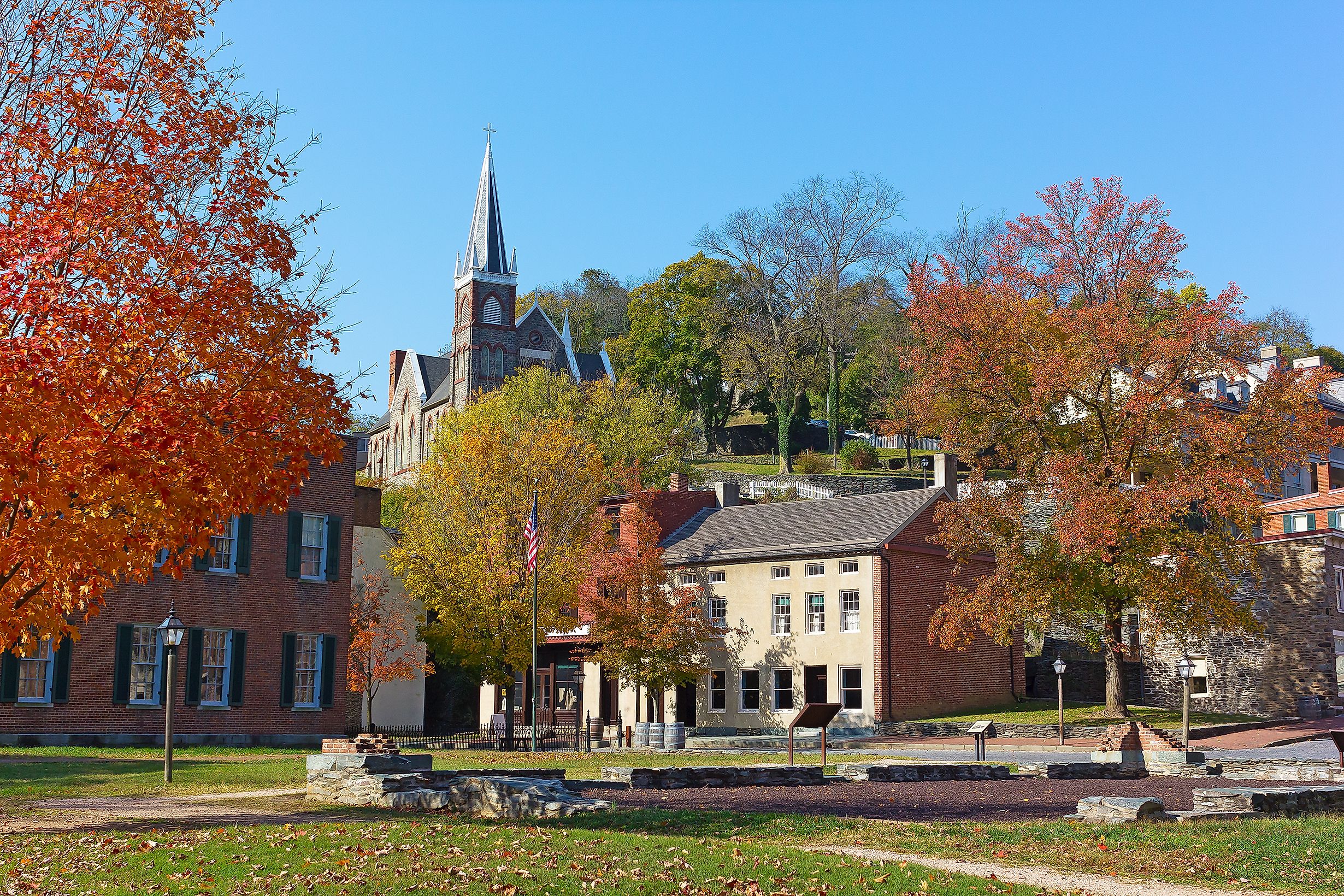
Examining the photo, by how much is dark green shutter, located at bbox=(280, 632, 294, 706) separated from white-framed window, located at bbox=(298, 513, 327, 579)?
172 cm

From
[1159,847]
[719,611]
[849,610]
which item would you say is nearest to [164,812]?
[1159,847]

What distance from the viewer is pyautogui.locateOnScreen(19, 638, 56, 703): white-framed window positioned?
28141 millimetres

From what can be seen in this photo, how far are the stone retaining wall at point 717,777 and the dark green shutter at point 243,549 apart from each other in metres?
15.7

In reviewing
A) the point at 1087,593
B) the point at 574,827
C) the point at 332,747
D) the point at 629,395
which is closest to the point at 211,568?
the point at 332,747

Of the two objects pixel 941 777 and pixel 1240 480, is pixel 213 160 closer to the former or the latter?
pixel 941 777

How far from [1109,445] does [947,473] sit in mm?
10033

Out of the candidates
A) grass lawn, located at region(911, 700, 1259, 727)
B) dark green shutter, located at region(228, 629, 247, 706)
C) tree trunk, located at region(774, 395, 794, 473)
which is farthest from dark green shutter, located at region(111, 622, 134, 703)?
tree trunk, located at region(774, 395, 794, 473)

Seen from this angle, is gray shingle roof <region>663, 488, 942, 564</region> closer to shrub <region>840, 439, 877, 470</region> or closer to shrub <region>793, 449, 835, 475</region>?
shrub <region>793, 449, 835, 475</region>

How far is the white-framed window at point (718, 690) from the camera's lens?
44875mm

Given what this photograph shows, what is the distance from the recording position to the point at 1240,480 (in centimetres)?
3516

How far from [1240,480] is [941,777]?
1874 cm

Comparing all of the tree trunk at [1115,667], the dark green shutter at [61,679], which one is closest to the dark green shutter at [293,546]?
the dark green shutter at [61,679]

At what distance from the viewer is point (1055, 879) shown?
10.1 m

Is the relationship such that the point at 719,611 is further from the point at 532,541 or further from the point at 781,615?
the point at 532,541
